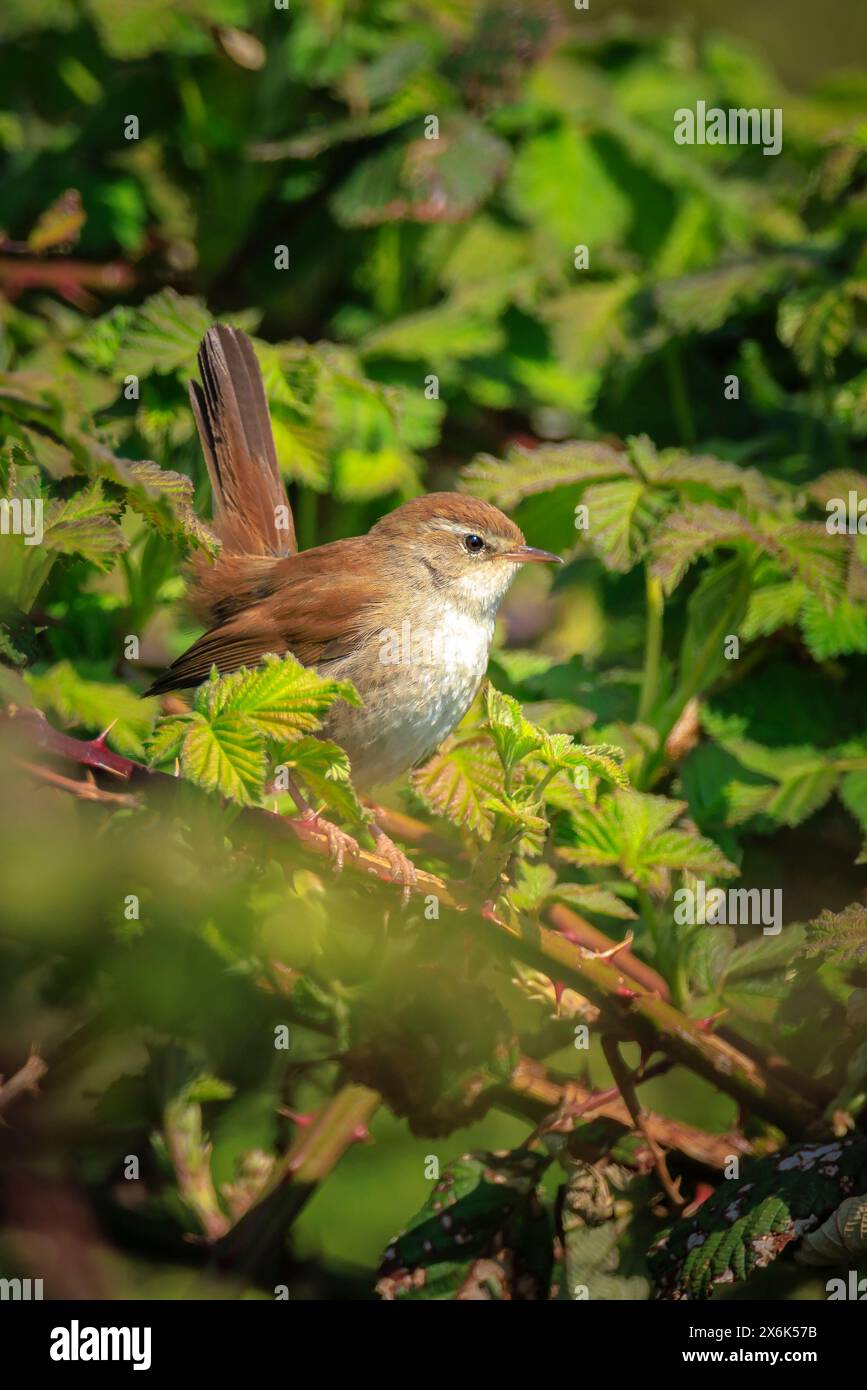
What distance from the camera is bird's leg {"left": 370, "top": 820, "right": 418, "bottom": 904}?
199cm

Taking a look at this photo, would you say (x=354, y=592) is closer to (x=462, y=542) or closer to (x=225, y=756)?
(x=462, y=542)

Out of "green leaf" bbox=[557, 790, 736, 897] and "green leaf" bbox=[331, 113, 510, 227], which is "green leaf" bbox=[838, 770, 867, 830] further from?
"green leaf" bbox=[331, 113, 510, 227]

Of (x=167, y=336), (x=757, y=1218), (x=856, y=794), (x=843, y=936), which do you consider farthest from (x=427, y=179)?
(x=757, y=1218)

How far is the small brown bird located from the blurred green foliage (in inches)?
3.2

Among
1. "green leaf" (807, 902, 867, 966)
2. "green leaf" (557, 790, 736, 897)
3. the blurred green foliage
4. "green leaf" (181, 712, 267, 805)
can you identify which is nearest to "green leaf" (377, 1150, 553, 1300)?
the blurred green foliage

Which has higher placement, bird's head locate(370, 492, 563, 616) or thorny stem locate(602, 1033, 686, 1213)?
bird's head locate(370, 492, 563, 616)

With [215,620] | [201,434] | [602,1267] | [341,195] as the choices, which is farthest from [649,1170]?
[341,195]

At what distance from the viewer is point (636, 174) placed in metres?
3.67

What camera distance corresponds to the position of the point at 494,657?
2.81m

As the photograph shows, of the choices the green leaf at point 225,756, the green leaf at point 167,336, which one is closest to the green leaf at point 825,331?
the green leaf at point 167,336

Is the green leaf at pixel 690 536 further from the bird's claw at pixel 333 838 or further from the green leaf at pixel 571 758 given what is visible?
the bird's claw at pixel 333 838

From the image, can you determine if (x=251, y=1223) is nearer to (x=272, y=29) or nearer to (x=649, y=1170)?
(x=649, y=1170)

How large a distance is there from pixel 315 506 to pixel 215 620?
0.61 meters

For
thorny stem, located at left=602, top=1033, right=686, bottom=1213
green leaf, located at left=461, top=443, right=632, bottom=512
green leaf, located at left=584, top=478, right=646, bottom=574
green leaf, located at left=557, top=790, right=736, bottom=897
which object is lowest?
thorny stem, located at left=602, top=1033, right=686, bottom=1213
